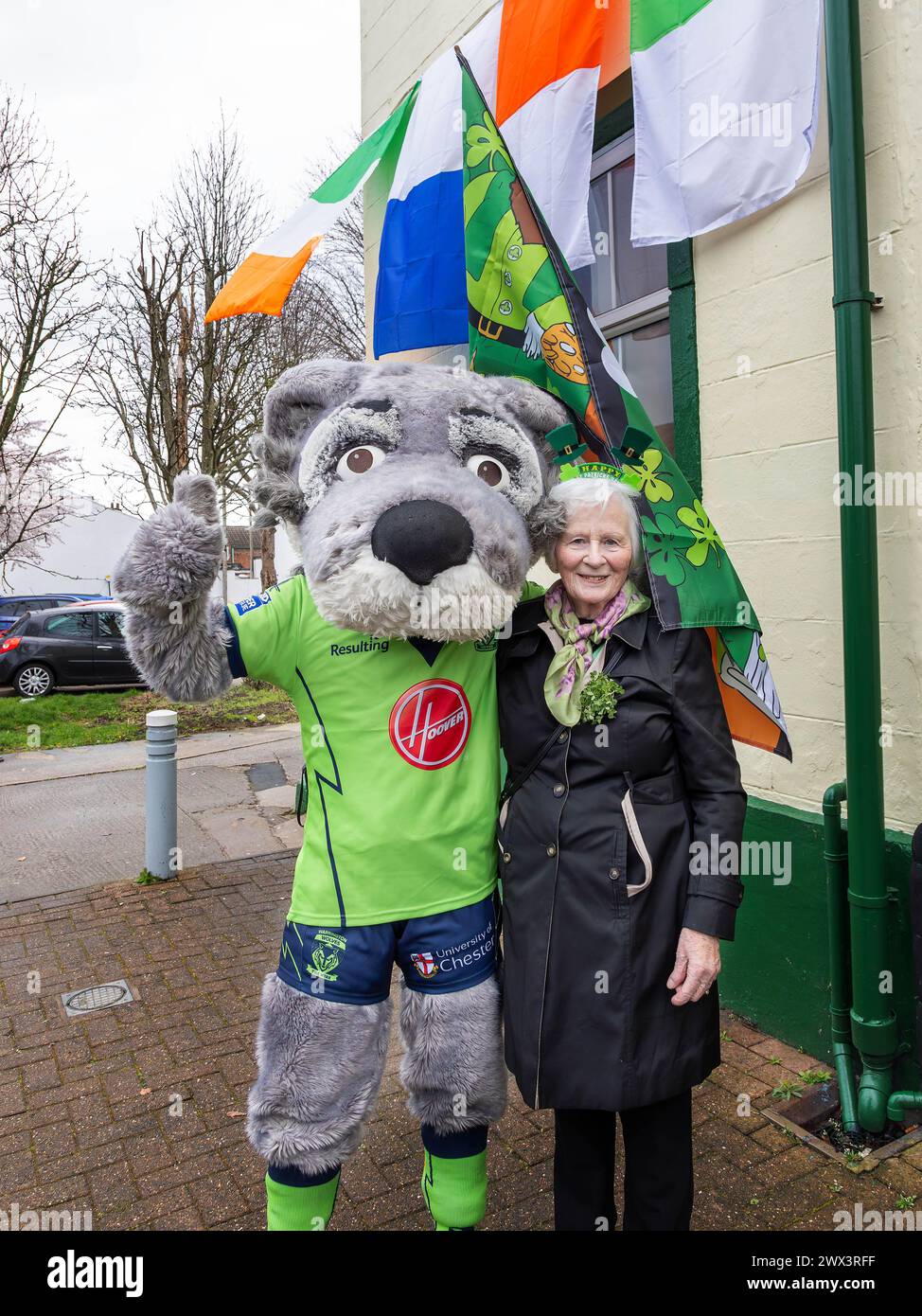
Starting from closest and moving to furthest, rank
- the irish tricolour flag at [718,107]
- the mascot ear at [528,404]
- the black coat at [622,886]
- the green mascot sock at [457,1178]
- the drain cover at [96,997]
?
the black coat at [622,886] < the green mascot sock at [457,1178] < the mascot ear at [528,404] < the irish tricolour flag at [718,107] < the drain cover at [96,997]

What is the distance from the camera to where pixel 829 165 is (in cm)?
309

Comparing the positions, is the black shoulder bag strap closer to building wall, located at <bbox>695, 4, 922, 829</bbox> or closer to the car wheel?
building wall, located at <bbox>695, 4, 922, 829</bbox>

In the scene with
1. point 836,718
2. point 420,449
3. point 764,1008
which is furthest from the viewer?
point 764,1008

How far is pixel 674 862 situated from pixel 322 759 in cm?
90

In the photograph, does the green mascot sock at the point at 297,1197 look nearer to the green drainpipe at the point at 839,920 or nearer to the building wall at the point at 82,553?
the green drainpipe at the point at 839,920

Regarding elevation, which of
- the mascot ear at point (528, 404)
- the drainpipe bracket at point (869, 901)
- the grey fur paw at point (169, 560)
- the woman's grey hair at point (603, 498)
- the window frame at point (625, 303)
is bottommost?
the drainpipe bracket at point (869, 901)

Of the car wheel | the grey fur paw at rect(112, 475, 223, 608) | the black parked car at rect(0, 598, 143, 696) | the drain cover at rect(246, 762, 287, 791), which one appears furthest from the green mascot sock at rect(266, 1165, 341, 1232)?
the car wheel

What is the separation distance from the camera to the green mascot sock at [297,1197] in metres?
2.23

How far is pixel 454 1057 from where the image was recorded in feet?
7.34

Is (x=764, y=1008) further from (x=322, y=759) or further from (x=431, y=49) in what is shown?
(x=431, y=49)

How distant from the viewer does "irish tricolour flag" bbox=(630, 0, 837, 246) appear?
314cm

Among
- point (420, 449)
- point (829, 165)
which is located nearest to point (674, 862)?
point (420, 449)

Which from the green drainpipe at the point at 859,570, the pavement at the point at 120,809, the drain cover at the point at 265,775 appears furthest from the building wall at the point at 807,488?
the drain cover at the point at 265,775

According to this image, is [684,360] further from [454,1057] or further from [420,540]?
[454,1057]
